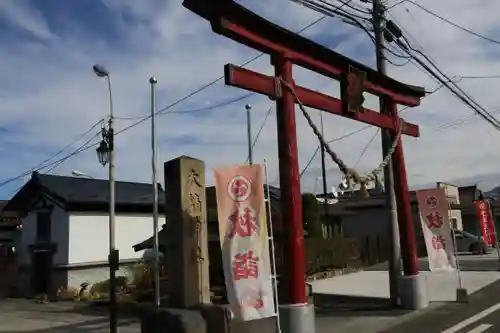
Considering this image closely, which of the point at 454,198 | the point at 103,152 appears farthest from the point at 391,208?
the point at 454,198

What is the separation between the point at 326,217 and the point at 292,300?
83.6 feet

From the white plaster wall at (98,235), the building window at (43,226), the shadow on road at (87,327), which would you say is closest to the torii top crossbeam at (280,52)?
the shadow on road at (87,327)

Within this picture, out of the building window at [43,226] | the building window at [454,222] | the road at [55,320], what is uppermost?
the building window at [43,226]

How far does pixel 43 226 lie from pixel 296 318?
854 inches

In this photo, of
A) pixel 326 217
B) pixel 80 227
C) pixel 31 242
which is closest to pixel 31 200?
pixel 31 242

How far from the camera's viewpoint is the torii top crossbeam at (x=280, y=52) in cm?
815

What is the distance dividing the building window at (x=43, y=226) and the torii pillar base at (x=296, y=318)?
815 inches

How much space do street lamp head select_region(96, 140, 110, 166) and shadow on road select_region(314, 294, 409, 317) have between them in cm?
745

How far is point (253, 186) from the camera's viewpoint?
8.28 meters

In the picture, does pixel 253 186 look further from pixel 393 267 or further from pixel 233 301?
pixel 393 267

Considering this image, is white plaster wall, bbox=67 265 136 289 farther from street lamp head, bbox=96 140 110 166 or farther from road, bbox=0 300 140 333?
street lamp head, bbox=96 140 110 166

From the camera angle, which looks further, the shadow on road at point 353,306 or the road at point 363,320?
the shadow on road at point 353,306

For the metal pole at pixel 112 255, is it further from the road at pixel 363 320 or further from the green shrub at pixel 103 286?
the green shrub at pixel 103 286

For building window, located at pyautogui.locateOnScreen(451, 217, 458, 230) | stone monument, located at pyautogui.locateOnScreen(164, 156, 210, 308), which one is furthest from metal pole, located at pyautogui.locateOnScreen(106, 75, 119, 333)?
building window, located at pyautogui.locateOnScreen(451, 217, 458, 230)
